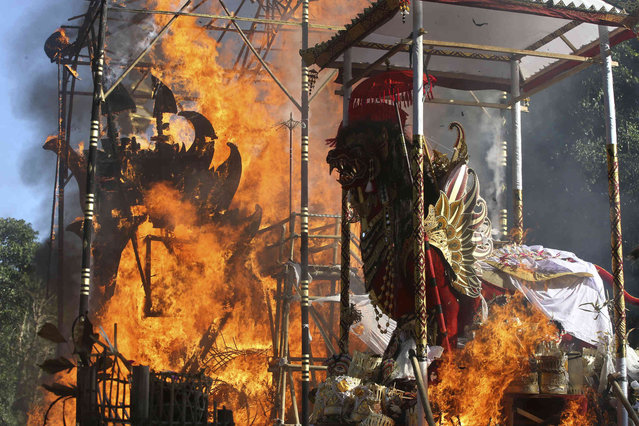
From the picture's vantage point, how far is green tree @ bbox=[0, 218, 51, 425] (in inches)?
1057

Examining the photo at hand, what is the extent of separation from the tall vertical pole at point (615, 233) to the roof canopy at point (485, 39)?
1.40 feet

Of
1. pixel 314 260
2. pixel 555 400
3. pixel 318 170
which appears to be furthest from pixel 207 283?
pixel 555 400

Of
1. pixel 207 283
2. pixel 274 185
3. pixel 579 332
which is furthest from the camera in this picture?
pixel 274 185

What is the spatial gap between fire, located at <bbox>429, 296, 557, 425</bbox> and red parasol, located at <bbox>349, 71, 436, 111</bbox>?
347 centimetres

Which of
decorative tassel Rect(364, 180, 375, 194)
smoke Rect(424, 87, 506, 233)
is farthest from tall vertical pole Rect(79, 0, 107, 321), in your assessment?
smoke Rect(424, 87, 506, 233)

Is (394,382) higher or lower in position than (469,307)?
lower

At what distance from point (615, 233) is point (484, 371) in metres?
2.81

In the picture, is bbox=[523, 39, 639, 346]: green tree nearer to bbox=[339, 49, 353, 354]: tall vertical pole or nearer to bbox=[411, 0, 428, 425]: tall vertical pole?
bbox=[339, 49, 353, 354]: tall vertical pole

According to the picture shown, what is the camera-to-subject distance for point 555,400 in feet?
36.1

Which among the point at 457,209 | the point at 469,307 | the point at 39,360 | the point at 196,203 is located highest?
the point at 196,203

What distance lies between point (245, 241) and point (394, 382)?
15.2m

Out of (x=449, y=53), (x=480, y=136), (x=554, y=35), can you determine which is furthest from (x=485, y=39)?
(x=480, y=136)

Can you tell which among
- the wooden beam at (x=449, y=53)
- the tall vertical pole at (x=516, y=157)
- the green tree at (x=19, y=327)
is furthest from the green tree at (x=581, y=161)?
the green tree at (x=19, y=327)

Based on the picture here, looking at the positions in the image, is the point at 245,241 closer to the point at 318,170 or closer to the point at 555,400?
the point at 318,170
